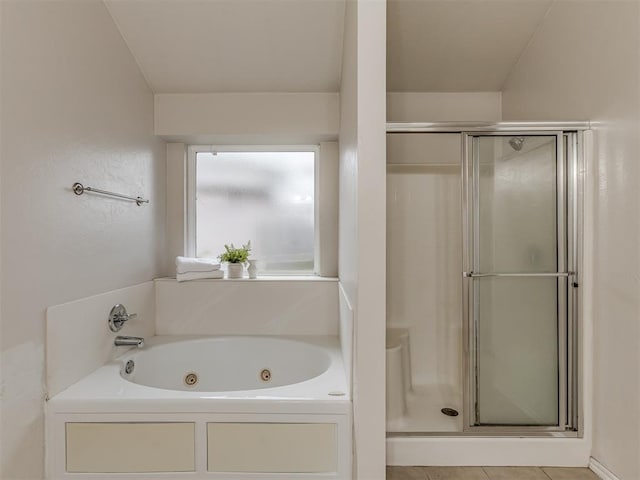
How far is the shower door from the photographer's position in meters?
1.98

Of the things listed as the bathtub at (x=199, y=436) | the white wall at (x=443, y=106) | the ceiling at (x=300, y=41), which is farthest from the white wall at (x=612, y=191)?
the bathtub at (x=199, y=436)

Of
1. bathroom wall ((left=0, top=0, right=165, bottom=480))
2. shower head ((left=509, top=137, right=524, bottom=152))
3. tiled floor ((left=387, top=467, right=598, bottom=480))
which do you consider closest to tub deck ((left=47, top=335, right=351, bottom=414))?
bathroom wall ((left=0, top=0, right=165, bottom=480))

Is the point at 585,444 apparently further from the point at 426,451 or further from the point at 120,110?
the point at 120,110

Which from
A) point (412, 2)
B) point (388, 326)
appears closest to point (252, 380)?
point (388, 326)

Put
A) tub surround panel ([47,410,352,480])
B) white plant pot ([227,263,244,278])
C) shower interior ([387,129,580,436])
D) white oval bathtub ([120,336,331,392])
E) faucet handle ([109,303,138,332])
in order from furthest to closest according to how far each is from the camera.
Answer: white plant pot ([227,263,244,278]) < white oval bathtub ([120,336,331,392]) < faucet handle ([109,303,138,332]) < shower interior ([387,129,580,436]) < tub surround panel ([47,410,352,480])

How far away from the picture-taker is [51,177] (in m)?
1.63

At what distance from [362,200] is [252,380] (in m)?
1.53

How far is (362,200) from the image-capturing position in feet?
4.91

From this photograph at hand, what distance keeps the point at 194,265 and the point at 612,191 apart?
232cm

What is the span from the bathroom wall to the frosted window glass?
0.70m

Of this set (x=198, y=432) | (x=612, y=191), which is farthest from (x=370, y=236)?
(x=612, y=191)

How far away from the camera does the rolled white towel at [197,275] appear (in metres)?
2.61

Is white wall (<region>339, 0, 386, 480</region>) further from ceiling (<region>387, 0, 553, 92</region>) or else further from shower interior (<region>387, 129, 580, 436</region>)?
ceiling (<region>387, 0, 553, 92</region>)

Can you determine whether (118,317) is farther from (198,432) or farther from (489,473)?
(489,473)
